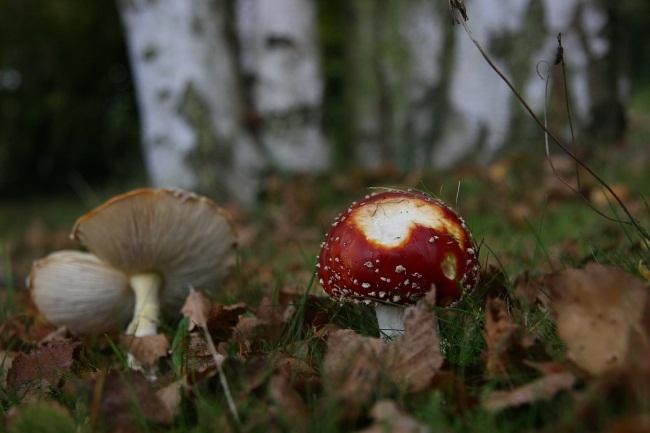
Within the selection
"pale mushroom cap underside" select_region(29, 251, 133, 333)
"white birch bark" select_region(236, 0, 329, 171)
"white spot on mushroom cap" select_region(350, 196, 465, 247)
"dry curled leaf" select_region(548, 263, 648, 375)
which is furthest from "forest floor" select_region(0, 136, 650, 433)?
"white birch bark" select_region(236, 0, 329, 171)

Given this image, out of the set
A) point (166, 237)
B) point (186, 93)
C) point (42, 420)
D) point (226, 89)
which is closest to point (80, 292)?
point (166, 237)

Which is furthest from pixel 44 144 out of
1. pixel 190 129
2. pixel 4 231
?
pixel 190 129

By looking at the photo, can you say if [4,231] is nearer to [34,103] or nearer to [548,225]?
[34,103]

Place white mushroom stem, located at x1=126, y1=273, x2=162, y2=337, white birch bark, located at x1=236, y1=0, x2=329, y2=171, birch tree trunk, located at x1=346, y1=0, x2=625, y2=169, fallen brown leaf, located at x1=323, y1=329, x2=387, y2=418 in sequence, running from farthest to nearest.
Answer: white birch bark, located at x1=236, y1=0, x2=329, y2=171
birch tree trunk, located at x1=346, y1=0, x2=625, y2=169
white mushroom stem, located at x1=126, y1=273, x2=162, y2=337
fallen brown leaf, located at x1=323, y1=329, x2=387, y2=418

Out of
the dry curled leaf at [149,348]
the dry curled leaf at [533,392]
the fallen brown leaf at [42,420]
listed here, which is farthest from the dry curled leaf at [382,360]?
the dry curled leaf at [149,348]

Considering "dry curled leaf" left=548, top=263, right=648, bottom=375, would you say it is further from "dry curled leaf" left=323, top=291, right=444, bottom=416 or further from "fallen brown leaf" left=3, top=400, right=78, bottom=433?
"fallen brown leaf" left=3, top=400, right=78, bottom=433

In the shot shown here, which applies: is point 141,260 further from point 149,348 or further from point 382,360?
point 382,360
